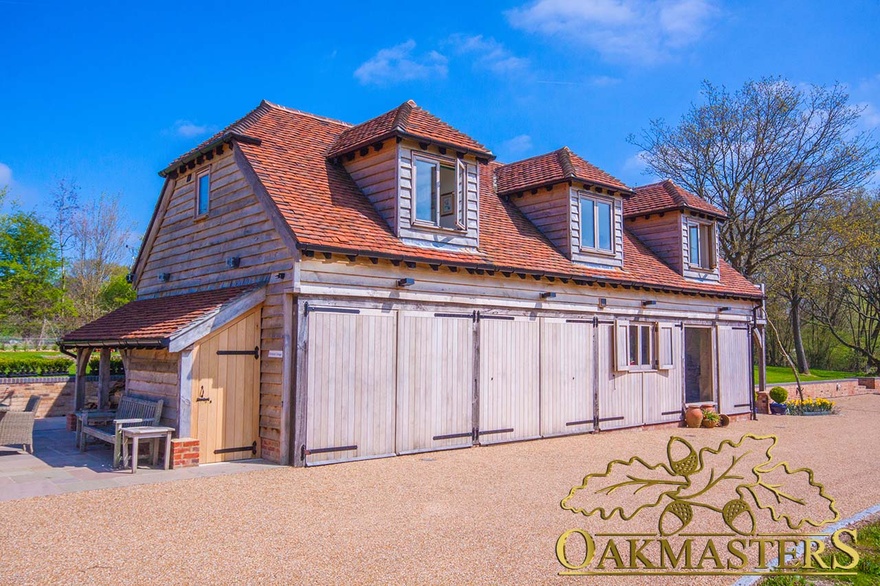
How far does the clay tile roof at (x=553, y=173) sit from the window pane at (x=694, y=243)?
3804mm

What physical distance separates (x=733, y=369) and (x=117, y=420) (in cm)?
1654

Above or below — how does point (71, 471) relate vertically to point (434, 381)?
below

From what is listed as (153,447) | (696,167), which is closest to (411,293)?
(153,447)

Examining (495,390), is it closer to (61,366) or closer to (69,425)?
(69,425)

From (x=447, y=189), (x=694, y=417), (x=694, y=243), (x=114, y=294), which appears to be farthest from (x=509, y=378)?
(x=114, y=294)

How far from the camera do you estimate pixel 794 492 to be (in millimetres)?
9008

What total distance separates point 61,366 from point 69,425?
199 inches

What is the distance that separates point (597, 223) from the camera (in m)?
16.2

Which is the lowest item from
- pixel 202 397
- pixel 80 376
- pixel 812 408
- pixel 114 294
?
pixel 812 408

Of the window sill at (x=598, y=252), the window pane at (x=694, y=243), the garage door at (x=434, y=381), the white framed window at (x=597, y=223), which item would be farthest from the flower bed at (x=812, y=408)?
the garage door at (x=434, y=381)

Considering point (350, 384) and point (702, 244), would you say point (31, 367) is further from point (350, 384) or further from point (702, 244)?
point (702, 244)

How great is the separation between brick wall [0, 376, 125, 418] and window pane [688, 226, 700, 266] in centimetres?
1600

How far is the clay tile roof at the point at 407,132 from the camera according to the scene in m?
12.2

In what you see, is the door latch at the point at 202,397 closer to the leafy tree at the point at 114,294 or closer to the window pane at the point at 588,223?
the window pane at the point at 588,223
